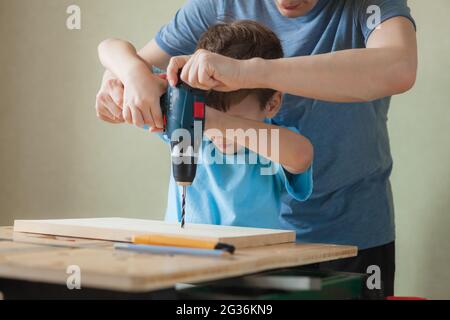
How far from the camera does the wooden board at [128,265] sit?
708 millimetres

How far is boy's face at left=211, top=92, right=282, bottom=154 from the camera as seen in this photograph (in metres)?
1.39

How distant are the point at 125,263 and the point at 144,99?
0.45 metres

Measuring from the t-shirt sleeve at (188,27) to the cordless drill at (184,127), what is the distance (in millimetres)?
514

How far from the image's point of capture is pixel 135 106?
1192mm

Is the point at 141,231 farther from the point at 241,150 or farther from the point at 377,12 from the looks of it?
the point at 377,12

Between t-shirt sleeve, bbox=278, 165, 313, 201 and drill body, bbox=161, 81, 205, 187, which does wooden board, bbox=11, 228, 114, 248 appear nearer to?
drill body, bbox=161, 81, 205, 187

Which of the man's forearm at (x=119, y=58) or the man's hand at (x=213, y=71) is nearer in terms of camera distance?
the man's hand at (x=213, y=71)

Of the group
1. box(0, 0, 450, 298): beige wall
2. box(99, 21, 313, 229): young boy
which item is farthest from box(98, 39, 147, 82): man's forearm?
box(0, 0, 450, 298): beige wall

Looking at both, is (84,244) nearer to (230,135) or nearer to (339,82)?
(230,135)

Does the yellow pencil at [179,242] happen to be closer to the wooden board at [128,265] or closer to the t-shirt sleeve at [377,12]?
the wooden board at [128,265]

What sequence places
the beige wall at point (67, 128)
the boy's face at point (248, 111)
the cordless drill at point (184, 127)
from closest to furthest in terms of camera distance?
the cordless drill at point (184, 127) < the boy's face at point (248, 111) < the beige wall at point (67, 128)

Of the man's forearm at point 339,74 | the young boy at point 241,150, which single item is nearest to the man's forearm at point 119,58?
the young boy at point 241,150
